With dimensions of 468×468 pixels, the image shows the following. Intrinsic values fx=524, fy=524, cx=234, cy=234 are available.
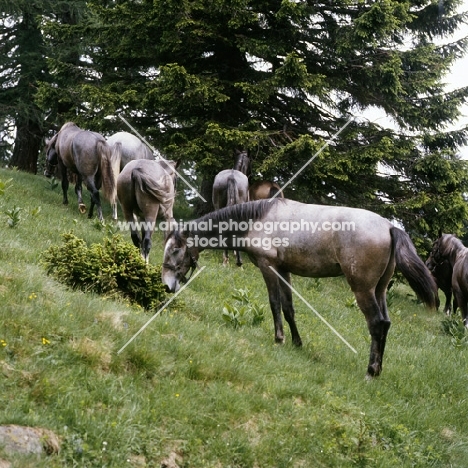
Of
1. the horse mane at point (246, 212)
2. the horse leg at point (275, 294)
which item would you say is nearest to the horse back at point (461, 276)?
the horse leg at point (275, 294)

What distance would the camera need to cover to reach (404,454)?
5402mm

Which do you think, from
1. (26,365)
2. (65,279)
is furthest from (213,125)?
(26,365)

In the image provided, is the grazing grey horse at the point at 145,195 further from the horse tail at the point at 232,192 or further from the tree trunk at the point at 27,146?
the tree trunk at the point at 27,146

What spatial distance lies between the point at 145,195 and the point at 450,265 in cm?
942

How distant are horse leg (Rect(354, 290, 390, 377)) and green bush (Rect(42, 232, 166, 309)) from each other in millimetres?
2756

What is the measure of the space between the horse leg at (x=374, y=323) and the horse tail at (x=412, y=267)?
0.52m

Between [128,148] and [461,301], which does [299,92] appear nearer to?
[128,148]

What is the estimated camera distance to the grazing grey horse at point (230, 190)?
480 inches

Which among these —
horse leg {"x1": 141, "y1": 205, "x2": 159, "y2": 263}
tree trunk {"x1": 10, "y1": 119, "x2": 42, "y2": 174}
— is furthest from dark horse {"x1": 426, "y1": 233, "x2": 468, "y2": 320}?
tree trunk {"x1": 10, "y1": 119, "x2": 42, "y2": 174}

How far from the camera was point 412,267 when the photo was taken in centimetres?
642

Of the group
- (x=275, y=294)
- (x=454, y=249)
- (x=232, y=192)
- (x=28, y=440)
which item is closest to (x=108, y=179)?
(x=232, y=192)

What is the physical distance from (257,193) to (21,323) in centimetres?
919

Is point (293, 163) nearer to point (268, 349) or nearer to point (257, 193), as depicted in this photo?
point (257, 193)

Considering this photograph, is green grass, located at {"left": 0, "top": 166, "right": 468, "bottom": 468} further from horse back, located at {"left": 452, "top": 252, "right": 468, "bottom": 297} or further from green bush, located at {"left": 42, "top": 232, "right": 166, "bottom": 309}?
horse back, located at {"left": 452, "top": 252, "right": 468, "bottom": 297}
